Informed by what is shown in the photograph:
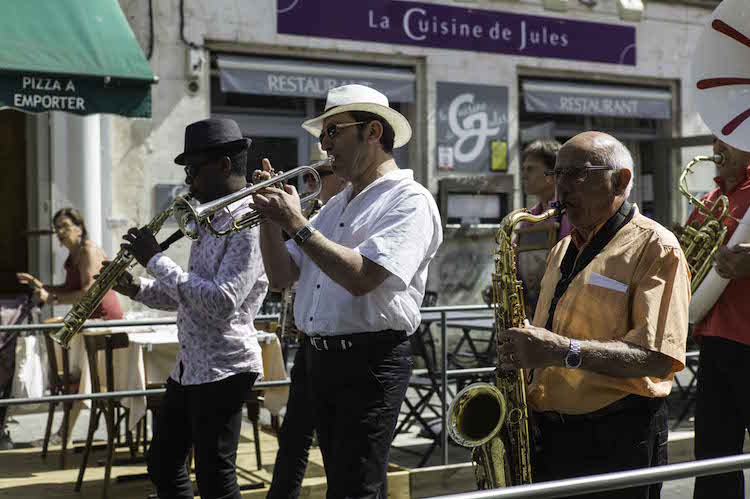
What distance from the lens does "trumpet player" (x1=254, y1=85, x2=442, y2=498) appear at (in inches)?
128

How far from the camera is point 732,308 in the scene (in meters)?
4.19

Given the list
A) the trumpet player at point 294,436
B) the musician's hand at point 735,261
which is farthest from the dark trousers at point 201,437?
the musician's hand at point 735,261

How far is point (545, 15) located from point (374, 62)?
2.41 metres

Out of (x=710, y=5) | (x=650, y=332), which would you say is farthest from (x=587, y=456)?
(x=710, y=5)

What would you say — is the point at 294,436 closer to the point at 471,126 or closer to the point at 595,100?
the point at 471,126

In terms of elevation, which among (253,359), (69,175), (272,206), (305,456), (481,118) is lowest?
(305,456)

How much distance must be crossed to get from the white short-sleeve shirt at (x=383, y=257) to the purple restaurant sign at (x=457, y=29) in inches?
286

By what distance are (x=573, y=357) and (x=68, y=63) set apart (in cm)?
585

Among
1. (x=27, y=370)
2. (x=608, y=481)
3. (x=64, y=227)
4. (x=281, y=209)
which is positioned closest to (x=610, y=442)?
(x=608, y=481)

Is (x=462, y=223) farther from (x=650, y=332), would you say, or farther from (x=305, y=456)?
(x=650, y=332)

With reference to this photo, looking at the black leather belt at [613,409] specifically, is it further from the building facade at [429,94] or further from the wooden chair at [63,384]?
the building facade at [429,94]

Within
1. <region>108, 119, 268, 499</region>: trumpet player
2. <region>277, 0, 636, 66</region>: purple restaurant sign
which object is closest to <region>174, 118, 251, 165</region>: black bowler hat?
<region>108, 119, 268, 499</region>: trumpet player

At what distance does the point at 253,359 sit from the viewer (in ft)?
13.0

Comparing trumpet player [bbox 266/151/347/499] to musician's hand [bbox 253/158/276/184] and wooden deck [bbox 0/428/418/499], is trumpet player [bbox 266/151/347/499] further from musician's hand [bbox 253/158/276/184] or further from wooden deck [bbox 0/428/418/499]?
wooden deck [bbox 0/428/418/499]
